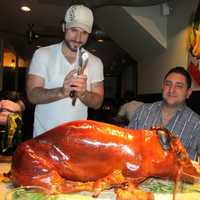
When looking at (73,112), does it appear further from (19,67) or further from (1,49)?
(19,67)

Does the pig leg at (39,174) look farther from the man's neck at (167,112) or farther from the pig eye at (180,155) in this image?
the man's neck at (167,112)

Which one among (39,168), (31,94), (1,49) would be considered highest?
(1,49)

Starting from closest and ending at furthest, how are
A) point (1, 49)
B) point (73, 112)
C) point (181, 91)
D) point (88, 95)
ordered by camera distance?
1. point (88, 95)
2. point (73, 112)
3. point (181, 91)
4. point (1, 49)

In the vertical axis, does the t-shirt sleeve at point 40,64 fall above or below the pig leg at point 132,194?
above

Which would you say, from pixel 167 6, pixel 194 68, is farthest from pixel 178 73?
pixel 167 6

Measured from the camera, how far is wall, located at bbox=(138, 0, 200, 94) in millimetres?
3193

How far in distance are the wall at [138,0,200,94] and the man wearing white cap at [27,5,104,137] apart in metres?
1.65

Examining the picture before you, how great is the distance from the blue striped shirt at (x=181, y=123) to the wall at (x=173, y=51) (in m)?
1.28

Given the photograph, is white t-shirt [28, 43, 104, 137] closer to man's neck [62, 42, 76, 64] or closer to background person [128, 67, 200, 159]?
man's neck [62, 42, 76, 64]

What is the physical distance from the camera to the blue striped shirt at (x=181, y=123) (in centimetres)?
154

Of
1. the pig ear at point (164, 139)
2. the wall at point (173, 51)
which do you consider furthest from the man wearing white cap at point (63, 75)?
the wall at point (173, 51)

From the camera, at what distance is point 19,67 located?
7609 mm

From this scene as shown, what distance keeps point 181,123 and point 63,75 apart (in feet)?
1.84

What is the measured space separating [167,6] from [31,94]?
2.56 meters
